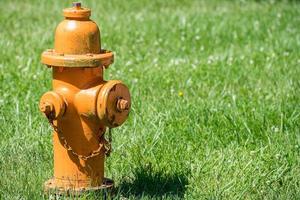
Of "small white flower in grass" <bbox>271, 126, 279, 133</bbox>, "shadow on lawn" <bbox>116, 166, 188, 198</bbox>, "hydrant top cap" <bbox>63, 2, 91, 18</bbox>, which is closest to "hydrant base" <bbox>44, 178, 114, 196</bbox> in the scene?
"shadow on lawn" <bbox>116, 166, 188, 198</bbox>

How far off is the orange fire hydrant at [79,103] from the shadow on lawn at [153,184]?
26 centimetres

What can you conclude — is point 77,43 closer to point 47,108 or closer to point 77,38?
point 77,38

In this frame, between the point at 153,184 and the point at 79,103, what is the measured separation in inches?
27.6

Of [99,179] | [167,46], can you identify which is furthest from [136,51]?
[99,179]

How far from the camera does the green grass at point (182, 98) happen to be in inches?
179

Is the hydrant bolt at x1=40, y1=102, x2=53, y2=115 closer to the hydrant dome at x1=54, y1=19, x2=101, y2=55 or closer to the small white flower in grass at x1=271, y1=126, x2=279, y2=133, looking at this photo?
the hydrant dome at x1=54, y1=19, x2=101, y2=55

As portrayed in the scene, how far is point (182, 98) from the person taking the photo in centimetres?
611

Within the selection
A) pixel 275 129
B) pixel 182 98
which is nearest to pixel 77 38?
pixel 275 129

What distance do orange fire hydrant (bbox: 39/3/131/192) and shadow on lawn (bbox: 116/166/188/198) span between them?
0.26 metres

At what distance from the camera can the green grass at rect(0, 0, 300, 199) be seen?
454 cm

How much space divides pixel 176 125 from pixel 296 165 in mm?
943

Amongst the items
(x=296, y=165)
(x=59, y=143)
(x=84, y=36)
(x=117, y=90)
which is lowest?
(x=296, y=165)

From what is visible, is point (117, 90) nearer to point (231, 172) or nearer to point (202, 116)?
point (231, 172)

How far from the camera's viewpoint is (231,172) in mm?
4609
